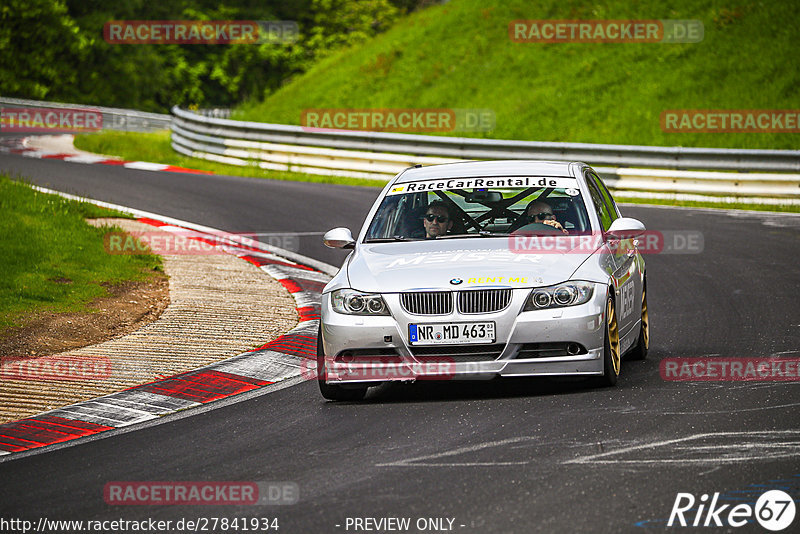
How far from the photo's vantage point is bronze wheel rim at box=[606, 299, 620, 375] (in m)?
7.95

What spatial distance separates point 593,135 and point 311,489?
22.2 metres

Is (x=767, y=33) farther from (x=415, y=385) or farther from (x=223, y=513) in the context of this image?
(x=223, y=513)

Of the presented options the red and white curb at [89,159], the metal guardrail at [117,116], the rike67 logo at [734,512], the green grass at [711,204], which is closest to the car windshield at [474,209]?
the rike67 logo at [734,512]

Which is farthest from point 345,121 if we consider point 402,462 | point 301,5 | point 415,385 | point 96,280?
point 301,5

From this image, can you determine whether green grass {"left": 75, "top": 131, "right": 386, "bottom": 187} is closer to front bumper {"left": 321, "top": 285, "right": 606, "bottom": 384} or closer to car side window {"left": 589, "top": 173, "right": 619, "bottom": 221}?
car side window {"left": 589, "top": 173, "right": 619, "bottom": 221}

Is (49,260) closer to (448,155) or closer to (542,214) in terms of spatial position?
(542,214)

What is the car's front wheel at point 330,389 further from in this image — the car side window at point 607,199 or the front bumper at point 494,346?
the car side window at point 607,199

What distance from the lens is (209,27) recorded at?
64.4 m

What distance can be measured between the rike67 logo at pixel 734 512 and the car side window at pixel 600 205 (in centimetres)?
392

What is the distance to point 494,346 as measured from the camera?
772 cm

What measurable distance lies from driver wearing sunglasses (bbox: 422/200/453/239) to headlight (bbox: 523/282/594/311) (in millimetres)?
1423

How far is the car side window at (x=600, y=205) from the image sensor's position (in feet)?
30.3

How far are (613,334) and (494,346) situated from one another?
3.18 ft

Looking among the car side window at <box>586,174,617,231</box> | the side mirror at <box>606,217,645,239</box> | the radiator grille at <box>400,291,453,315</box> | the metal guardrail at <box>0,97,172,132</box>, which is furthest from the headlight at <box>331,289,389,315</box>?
the metal guardrail at <box>0,97,172,132</box>
